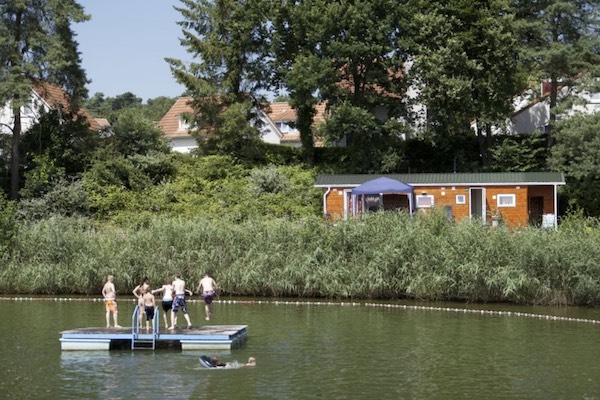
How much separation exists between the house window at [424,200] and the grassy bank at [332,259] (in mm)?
12061

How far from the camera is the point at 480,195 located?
47.5 meters

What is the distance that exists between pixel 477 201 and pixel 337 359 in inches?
1102

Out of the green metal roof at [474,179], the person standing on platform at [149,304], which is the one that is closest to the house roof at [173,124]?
the green metal roof at [474,179]

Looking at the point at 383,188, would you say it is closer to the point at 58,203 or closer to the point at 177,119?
the point at 58,203

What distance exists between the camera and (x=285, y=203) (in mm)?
49219

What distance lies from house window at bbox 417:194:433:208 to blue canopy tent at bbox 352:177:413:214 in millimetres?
616

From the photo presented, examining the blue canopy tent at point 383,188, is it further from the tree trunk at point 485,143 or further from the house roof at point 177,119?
the house roof at point 177,119

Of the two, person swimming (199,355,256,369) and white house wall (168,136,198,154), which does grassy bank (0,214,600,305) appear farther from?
white house wall (168,136,198,154)

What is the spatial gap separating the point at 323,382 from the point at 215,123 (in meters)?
37.0

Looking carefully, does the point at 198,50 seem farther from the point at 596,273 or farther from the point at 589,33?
the point at 596,273

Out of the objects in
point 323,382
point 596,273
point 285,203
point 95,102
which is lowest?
point 323,382

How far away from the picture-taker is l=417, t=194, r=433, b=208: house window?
156 ft

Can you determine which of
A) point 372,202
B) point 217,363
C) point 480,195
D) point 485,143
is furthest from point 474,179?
point 217,363

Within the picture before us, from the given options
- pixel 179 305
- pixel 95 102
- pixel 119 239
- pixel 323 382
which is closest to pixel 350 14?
pixel 119 239
